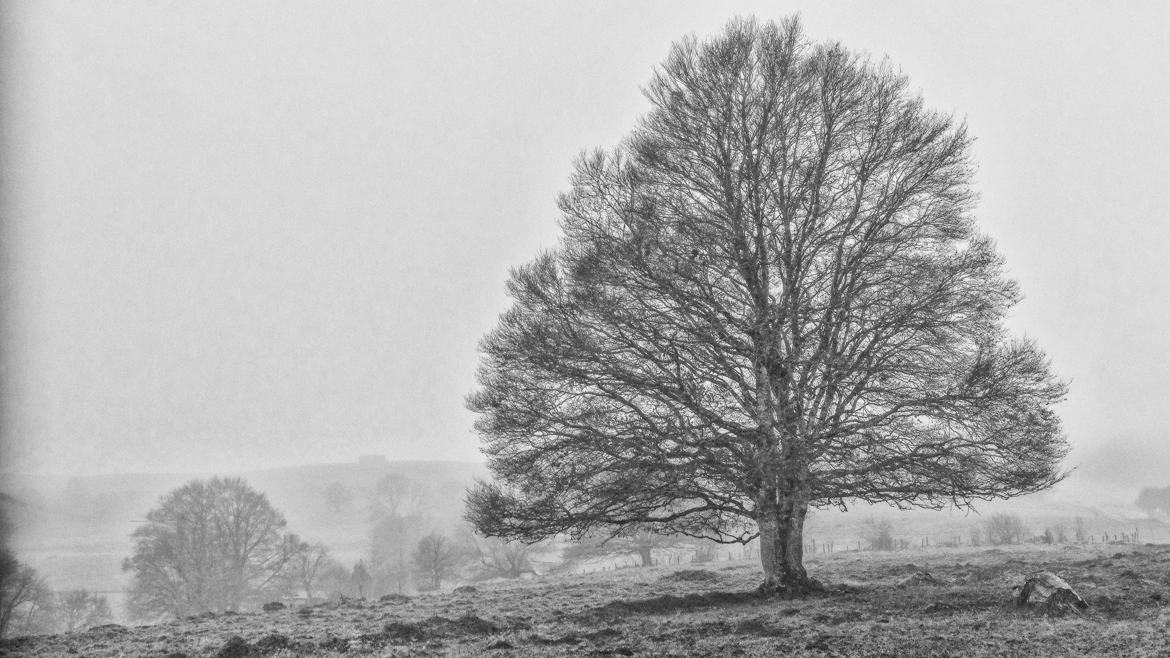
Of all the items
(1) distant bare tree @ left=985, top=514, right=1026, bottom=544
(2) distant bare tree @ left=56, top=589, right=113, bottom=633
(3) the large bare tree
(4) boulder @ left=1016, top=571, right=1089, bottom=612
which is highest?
(3) the large bare tree

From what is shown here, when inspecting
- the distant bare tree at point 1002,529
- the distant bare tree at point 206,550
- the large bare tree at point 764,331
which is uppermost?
the large bare tree at point 764,331

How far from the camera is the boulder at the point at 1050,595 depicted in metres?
9.87

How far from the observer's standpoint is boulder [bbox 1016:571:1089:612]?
9.87 meters

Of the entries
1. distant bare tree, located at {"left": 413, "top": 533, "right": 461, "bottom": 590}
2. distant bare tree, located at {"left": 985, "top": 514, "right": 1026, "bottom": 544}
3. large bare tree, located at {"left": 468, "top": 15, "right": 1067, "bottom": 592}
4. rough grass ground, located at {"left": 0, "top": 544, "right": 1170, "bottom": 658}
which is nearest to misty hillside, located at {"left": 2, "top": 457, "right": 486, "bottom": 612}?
rough grass ground, located at {"left": 0, "top": 544, "right": 1170, "bottom": 658}

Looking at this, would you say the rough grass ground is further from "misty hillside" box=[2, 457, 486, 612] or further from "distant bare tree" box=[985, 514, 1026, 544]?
"distant bare tree" box=[985, 514, 1026, 544]

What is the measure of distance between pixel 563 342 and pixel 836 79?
23.5ft

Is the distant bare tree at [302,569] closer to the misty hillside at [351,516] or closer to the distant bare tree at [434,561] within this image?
the misty hillside at [351,516]

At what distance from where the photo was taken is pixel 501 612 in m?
14.3

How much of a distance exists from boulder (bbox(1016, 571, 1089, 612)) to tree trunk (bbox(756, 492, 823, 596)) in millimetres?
3823

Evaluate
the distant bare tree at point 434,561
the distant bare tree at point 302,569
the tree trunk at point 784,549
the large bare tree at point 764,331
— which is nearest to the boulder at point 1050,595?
the large bare tree at point 764,331

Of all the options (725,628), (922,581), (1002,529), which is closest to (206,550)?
(922,581)

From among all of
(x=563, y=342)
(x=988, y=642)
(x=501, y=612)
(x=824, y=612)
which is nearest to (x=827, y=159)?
(x=563, y=342)

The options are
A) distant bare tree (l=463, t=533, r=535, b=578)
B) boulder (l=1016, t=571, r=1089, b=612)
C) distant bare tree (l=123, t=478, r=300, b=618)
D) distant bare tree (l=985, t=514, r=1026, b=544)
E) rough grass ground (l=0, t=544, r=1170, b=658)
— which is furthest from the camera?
distant bare tree (l=985, t=514, r=1026, b=544)

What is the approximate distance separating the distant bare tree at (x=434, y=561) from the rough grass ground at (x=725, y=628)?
3422 cm
